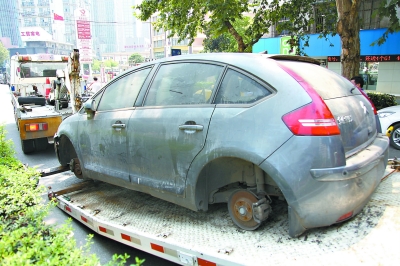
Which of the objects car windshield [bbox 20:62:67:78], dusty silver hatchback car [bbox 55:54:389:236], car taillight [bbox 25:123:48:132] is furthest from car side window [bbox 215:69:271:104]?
car windshield [bbox 20:62:67:78]

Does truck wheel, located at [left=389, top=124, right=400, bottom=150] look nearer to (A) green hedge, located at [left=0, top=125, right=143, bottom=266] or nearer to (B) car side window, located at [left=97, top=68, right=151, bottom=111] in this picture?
(B) car side window, located at [left=97, top=68, right=151, bottom=111]

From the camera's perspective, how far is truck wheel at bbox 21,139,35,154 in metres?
7.12

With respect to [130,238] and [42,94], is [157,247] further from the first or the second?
[42,94]

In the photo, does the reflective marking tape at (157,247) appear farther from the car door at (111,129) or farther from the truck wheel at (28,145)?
the truck wheel at (28,145)

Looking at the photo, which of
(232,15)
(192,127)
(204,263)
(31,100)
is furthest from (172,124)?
(232,15)

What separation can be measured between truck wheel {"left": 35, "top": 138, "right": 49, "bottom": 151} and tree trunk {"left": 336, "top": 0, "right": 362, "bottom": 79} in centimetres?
782

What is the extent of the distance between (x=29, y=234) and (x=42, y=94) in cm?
1060

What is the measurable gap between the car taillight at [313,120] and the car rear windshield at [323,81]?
26cm

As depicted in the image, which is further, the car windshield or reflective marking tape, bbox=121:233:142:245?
the car windshield

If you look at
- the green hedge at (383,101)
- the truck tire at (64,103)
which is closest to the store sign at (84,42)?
the truck tire at (64,103)

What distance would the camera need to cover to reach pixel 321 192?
83.4 inches

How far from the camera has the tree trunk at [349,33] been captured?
7.38m

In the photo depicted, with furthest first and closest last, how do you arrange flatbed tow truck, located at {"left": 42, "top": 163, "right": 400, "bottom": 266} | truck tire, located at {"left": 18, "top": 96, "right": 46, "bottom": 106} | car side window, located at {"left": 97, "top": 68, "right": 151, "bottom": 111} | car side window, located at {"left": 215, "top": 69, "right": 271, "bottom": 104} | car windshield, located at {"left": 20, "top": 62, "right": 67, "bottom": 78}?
car windshield, located at {"left": 20, "top": 62, "right": 67, "bottom": 78} → truck tire, located at {"left": 18, "top": 96, "right": 46, "bottom": 106} → car side window, located at {"left": 97, "top": 68, "right": 151, "bottom": 111} → car side window, located at {"left": 215, "top": 69, "right": 271, "bottom": 104} → flatbed tow truck, located at {"left": 42, "top": 163, "right": 400, "bottom": 266}

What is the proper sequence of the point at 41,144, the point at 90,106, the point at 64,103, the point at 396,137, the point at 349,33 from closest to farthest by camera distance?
1. the point at 90,106
2. the point at 396,137
3. the point at 41,144
4. the point at 349,33
5. the point at 64,103
